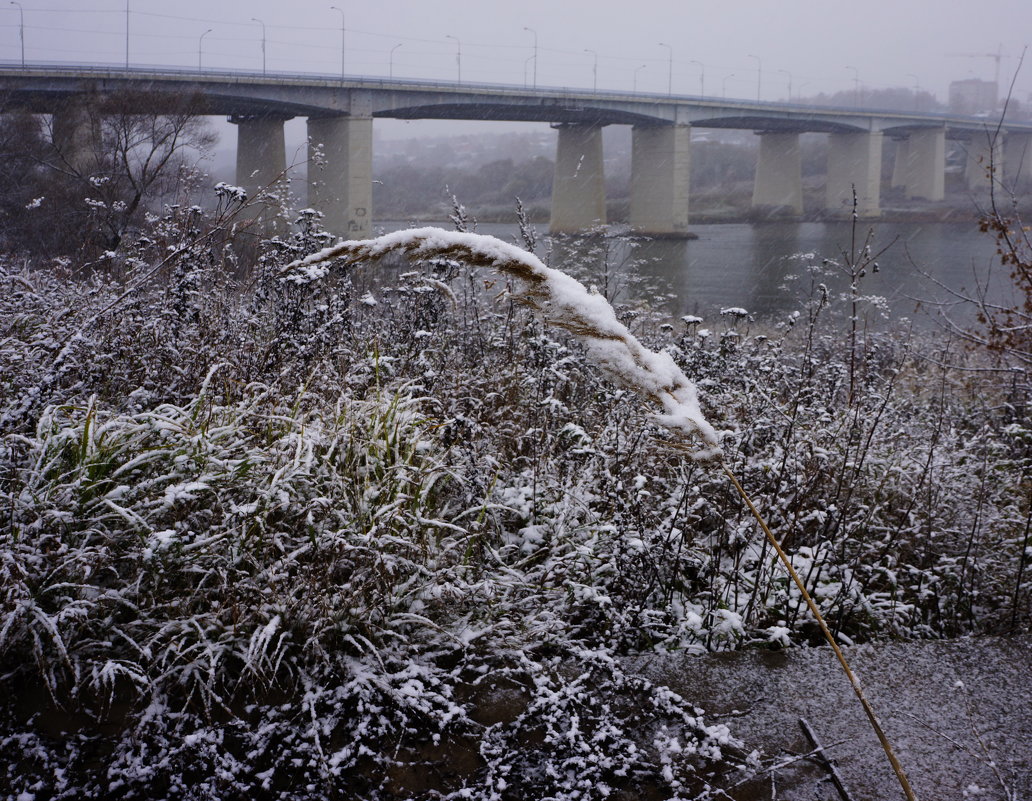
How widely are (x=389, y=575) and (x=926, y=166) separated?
70.8m

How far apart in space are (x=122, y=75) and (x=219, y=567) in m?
29.7

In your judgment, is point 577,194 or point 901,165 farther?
point 901,165

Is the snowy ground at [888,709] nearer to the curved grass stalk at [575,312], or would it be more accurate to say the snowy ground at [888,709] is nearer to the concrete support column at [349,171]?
the curved grass stalk at [575,312]

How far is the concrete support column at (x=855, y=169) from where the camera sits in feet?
183

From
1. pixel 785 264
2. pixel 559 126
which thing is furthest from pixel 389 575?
pixel 559 126

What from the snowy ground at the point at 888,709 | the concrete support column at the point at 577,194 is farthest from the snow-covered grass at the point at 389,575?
the concrete support column at the point at 577,194

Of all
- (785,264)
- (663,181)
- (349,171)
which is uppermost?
(663,181)

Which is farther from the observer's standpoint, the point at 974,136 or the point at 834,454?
the point at 974,136

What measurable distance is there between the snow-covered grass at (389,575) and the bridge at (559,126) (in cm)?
1530

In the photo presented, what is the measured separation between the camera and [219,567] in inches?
102

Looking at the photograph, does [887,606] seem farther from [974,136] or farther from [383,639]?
[974,136]

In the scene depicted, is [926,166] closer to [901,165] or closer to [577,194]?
[901,165]

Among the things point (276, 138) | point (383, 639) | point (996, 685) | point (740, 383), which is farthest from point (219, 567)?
point (276, 138)

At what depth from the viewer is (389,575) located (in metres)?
2.68
